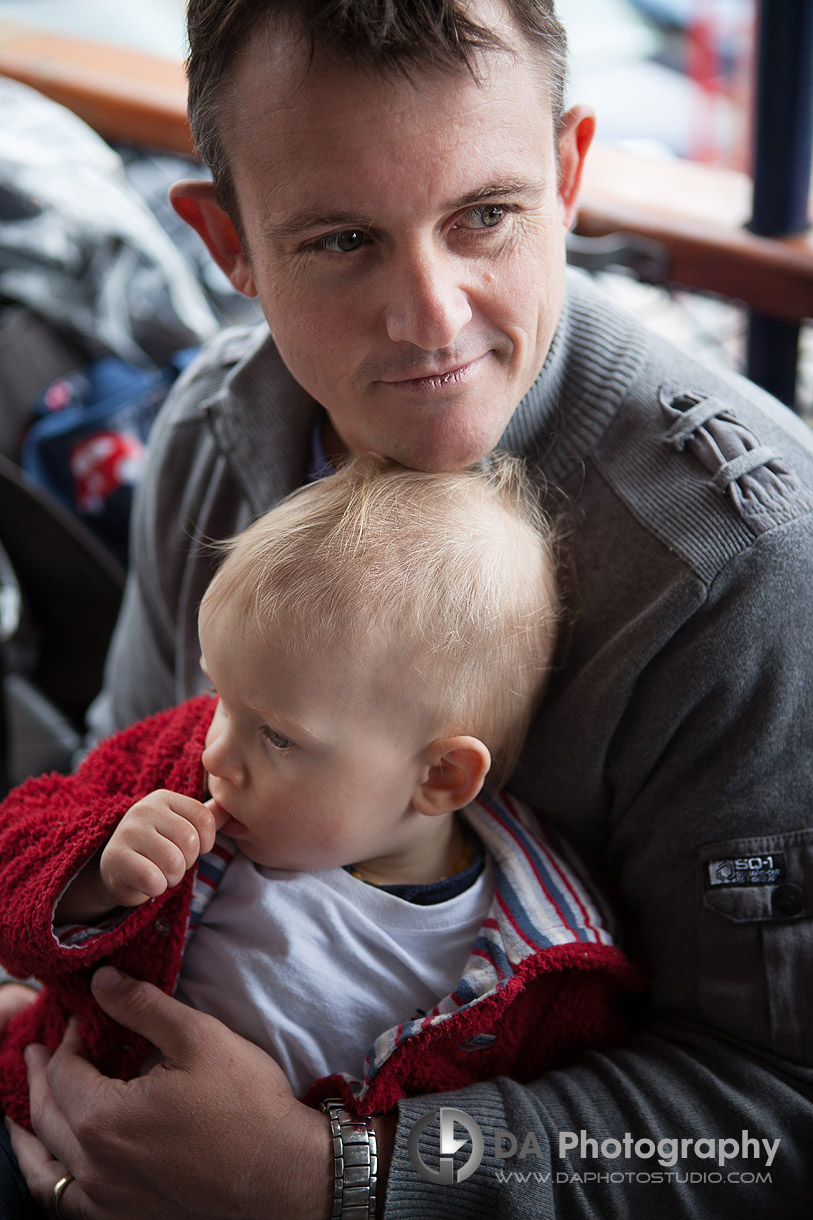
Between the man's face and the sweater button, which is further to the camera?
the sweater button

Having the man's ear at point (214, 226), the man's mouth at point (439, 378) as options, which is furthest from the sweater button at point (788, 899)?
the man's ear at point (214, 226)

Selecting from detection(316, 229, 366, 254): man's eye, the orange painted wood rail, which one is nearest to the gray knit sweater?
detection(316, 229, 366, 254): man's eye

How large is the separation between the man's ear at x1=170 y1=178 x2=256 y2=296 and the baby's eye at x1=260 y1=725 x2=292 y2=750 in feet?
1.48

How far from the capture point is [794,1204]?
3.15 feet

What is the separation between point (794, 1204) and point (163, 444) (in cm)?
106

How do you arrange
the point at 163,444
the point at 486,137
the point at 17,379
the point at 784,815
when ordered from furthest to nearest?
1. the point at 17,379
2. the point at 163,444
3. the point at 784,815
4. the point at 486,137

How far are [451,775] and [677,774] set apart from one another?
A: 0.21 m

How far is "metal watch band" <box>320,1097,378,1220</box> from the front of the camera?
960mm

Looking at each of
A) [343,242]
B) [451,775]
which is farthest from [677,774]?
[343,242]

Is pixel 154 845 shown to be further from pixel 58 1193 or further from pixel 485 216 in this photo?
pixel 485 216

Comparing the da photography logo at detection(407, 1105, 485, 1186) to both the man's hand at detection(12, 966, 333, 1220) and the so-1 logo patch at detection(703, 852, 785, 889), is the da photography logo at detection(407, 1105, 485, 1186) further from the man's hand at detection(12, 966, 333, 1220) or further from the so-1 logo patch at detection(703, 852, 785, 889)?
the so-1 logo patch at detection(703, 852, 785, 889)

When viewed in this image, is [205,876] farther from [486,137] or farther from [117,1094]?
[486,137]

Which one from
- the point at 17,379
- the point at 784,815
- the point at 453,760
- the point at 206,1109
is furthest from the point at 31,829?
the point at 17,379

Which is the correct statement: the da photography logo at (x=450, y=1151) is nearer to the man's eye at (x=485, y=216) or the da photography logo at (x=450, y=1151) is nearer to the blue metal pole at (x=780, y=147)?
the man's eye at (x=485, y=216)
